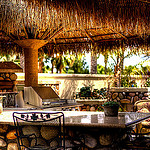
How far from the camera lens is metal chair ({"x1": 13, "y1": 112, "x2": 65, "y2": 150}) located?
328cm

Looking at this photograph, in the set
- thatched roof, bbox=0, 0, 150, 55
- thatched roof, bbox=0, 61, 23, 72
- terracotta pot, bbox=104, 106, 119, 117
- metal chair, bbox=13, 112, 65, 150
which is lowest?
metal chair, bbox=13, 112, 65, 150

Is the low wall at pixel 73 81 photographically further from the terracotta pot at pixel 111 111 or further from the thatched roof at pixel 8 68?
the terracotta pot at pixel 111 111

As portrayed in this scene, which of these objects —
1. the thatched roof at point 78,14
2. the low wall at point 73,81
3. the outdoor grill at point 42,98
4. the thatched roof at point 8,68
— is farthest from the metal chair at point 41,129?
the low wall at point 73,81

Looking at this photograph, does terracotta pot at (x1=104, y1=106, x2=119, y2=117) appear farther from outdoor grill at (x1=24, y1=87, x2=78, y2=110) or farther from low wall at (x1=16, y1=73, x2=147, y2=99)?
low wall at (x1=16, y1=73, x2=147, y2=99)

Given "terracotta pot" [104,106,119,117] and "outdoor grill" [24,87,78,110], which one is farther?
"outdoor grill" [24,87,78,110]

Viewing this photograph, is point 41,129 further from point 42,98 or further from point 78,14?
point 42,98

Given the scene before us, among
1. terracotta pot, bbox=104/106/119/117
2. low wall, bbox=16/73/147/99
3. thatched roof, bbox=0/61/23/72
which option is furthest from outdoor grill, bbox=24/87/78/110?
low wall, bbox=16/73/147/99

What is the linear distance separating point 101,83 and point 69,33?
623cm

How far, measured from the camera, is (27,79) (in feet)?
20.8

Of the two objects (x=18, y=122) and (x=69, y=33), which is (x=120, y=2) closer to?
(x=18, y=122)

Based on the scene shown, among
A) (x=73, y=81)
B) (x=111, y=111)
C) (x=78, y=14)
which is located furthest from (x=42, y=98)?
(x=73, y=81)

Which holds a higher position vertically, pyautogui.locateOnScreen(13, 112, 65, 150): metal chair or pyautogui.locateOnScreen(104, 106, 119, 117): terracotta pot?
pyautogui.locateOnScreen(104, 106, 119, 117): terracotta pot

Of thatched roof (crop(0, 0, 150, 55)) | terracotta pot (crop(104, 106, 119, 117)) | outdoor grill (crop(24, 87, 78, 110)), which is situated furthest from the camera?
outdoor grill (crop(24, 87, 78, 110))

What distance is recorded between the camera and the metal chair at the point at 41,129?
3.28m
